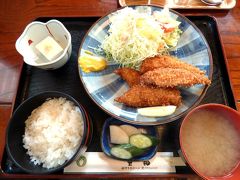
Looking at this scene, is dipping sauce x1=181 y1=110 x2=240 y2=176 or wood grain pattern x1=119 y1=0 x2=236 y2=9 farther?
wood grain pattern x1=119 y1=0 x2=236 y2=9

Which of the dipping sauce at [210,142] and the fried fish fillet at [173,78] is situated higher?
the fried fish fillet at [173,78]

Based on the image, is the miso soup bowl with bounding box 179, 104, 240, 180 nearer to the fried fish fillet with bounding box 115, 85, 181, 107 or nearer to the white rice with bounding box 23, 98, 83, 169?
the fried fish fillet with bounding box 115, 85, 181, 107

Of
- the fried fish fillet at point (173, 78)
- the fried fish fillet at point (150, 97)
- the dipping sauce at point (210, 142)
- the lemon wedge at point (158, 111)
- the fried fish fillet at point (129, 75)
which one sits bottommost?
the dipping sauce at point (210, 142)

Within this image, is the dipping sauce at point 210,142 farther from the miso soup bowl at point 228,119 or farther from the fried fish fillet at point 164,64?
the fried fish fillet at point 164,64

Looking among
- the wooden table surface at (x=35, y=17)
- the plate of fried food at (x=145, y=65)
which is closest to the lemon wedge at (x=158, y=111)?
the plate of fried food at (x=145, y=65)

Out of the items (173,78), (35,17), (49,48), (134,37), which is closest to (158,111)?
(173,78)

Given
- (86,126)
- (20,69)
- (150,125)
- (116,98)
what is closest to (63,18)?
(20,69)

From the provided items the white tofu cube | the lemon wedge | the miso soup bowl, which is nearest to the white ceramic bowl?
the white tofu cube

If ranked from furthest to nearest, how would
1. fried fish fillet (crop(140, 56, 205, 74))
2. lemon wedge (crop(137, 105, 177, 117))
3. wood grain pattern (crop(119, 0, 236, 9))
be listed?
wood grain pattern (crop(119, 0, 236, 9)), fried fish fillet (crop(140, 56, 205, 74)), lemon wedge (crop(137, 105, 177, 117))

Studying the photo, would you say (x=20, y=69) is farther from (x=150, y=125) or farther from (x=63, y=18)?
(x=150, y=125)
